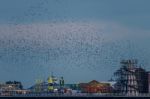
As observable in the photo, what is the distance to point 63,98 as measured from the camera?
133m

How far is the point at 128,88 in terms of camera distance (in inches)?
6850

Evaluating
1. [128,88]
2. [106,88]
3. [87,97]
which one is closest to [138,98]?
[87,97]

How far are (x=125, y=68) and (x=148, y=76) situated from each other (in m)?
8.92

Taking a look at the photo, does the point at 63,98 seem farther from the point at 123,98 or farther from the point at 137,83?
the point at 137,83

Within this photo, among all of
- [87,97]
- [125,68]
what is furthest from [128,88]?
[87,97]

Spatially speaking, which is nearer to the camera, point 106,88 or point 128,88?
point 128,88

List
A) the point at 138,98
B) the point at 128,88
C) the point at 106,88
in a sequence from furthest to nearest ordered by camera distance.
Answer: the point at 106,88 < the point at 128,88 < the point at 138,98

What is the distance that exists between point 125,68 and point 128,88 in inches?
256

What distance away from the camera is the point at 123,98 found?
128 meters

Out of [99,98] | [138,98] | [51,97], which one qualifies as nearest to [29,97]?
[51,97]

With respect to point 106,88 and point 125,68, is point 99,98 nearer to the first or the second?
point 125,68

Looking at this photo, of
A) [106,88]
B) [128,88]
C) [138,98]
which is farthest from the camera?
[106,88]

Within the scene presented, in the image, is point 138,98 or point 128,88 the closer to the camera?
point 138,98

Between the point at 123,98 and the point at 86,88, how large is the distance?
72.1 meters
